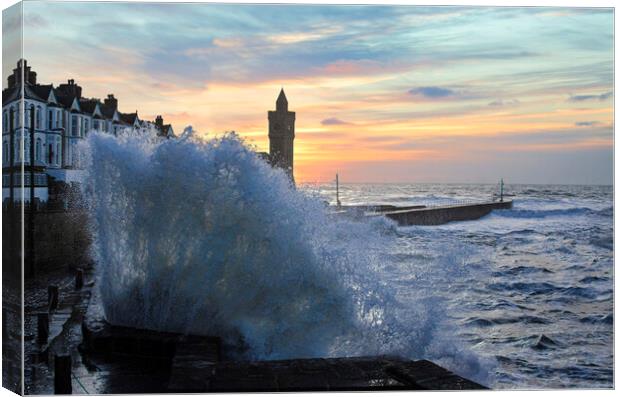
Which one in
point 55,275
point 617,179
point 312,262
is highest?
point 617,179

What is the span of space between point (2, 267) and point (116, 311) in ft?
4.45

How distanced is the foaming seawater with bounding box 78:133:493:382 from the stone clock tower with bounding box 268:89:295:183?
1.29 ft

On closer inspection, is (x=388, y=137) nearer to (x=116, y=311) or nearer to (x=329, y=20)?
(x=329, y=20)

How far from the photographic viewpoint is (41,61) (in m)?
6.02

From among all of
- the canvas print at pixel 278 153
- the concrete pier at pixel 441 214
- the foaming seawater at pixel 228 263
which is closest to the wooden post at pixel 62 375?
the canvas print at pixel 278 153

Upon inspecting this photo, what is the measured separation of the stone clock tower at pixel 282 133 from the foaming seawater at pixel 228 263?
0.39 meters

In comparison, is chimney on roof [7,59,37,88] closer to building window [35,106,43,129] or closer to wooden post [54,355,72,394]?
building window [35,106,43,129]

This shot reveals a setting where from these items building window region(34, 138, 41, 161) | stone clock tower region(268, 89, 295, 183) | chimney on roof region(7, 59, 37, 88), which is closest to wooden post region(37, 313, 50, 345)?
building window region(34, 138, 41, 161)

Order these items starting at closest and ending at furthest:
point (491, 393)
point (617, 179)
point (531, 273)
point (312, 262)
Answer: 1. point (491, 393)
2. point (617, 179)
3. point (312, 262)
4. point (531, 273)

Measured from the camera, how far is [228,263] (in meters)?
6.10

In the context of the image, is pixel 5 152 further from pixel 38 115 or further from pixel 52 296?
pixel 52 296

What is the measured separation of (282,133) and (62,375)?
3.09 m

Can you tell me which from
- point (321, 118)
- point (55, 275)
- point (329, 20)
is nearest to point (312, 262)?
point (321, 118)

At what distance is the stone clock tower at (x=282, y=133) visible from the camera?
6.46 m
